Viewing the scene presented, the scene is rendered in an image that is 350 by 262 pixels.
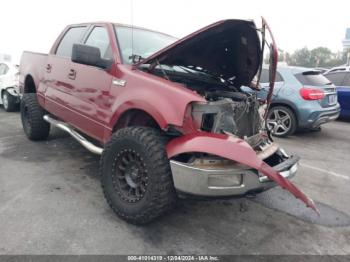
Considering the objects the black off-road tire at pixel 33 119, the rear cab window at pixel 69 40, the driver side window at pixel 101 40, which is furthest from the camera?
the black off-road tire at pixel 33 119

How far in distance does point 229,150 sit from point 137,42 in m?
2.00

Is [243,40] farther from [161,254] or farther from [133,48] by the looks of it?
[161,254]

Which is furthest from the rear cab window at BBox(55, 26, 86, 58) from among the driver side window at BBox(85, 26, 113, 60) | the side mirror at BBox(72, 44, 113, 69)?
the side mirror at BBox(72, 44, 113, 69)

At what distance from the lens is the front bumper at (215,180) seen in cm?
261

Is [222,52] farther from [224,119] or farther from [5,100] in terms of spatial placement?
[5,100]

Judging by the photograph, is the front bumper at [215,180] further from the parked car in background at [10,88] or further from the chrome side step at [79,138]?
the parked car in background at [10,88]

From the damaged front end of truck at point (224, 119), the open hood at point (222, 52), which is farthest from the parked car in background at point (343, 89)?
the open hood at point (222, 52)

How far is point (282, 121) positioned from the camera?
279 inches

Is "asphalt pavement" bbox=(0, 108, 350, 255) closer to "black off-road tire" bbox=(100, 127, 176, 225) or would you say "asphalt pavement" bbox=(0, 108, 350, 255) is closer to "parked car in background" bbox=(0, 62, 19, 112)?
"black off-road tire" bbox=(100, 127, 176, 225)

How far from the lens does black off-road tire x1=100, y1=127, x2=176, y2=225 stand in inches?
109

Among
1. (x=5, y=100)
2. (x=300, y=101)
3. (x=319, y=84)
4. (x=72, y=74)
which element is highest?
(x=72, y=74)

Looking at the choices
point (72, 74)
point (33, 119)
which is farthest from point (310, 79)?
point (33, 119)

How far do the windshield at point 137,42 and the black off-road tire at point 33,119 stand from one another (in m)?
2.23

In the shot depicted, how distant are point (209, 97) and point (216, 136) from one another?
77 centimetres
